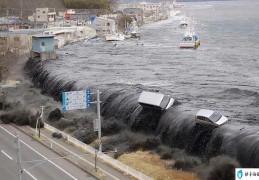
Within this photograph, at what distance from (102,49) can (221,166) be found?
2576 inches

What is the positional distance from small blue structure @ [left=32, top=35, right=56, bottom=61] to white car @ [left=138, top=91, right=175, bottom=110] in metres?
32.6

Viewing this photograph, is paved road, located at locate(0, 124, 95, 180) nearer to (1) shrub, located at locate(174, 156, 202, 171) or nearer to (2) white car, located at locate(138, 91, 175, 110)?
(1) shrub, located at locate(174, 156, 202, 171)

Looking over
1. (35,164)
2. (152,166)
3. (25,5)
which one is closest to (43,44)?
(35,164)

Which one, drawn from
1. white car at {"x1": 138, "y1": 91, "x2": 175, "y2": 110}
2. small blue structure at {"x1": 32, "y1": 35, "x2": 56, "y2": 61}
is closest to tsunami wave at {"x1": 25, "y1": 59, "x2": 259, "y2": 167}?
white car at {"x1": 138, "y1": 91, "x2": 175, "y2": 110}

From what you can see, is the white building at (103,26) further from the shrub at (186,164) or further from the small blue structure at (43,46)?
the shrub at (186,164)

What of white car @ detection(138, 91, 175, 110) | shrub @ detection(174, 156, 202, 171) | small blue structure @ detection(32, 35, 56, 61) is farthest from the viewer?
small blue structure @ detection(32, 35, 56, 61)

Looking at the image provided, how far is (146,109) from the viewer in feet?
119

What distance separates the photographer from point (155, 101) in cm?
3578

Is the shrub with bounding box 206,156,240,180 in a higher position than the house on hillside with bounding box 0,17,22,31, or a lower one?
lower

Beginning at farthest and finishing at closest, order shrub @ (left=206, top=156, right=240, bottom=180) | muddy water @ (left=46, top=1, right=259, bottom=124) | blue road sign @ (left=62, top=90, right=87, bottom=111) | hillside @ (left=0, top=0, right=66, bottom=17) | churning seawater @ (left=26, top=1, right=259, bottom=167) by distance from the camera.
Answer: hillside @ (left=0, top=0, right=66, bottom=17)
muddy water @ (left=46, top=1, right=259, bottom=124)
churning seawater @ (left=26, top=1, right=259, bottom=167)
blue road sign @ (left=62, top=90, right=87, bottom=111)
shrub @ (left=206, top=156, right=240, bottom=180)

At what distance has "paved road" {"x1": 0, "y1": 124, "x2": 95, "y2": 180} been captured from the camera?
26688mm

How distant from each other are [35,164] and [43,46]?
40215mm

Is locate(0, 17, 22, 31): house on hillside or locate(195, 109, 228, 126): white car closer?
locate(195, 109, 228, 126): white car

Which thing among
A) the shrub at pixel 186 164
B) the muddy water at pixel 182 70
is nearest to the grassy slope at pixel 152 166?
the shrub at pixel 186 164
